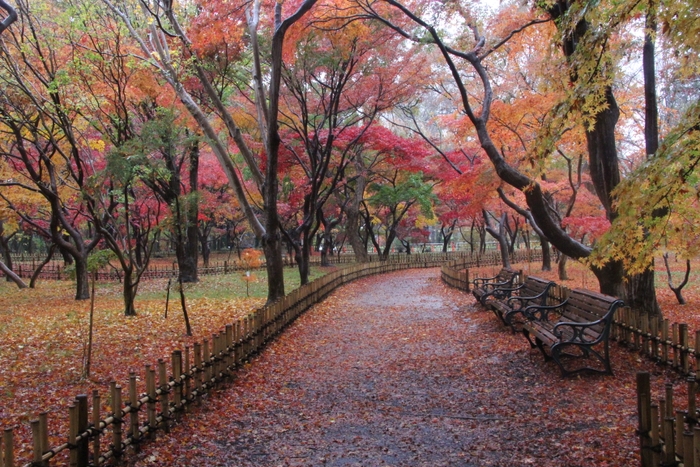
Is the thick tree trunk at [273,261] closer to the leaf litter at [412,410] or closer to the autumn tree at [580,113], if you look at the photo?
the leaf litter at [412,410]

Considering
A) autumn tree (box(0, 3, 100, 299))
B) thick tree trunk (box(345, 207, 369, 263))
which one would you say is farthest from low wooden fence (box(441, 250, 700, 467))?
thick tree trunk (box(345, 207, 369, 263))

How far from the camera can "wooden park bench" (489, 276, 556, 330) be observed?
28.9 ft

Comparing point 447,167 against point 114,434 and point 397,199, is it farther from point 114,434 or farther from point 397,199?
point 114,434

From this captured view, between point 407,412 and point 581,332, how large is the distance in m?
2.34

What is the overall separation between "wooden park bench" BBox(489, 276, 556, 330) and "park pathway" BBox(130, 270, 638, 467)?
1.44 ft

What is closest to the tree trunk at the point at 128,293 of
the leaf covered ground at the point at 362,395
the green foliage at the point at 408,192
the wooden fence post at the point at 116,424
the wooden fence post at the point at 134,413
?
the leaf covered ground at the point at 362,395

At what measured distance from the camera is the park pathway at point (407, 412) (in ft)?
14.5

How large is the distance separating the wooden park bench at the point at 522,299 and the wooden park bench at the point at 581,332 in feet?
2.45

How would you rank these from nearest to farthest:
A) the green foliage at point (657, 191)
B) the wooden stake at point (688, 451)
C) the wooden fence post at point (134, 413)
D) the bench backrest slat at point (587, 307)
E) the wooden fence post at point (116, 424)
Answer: the wooden stake at point (688, 451)
the green foliage at point (657, 191)
the wooden fence post at point (116, 424)
the wooden fence post at point (134, 413)
the bench backrest slat at point (587, 307)

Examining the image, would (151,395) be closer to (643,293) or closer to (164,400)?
(164,400)

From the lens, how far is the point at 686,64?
4.17 m

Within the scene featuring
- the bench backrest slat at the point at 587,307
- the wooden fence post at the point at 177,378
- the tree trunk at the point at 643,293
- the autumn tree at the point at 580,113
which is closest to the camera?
the autumn tree at the point at 580,113

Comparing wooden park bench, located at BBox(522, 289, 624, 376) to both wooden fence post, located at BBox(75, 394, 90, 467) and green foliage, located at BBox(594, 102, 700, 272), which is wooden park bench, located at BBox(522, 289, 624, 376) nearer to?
green foliage, located at BBox(594, 102, 700, 272)

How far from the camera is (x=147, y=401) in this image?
4.66 meters
